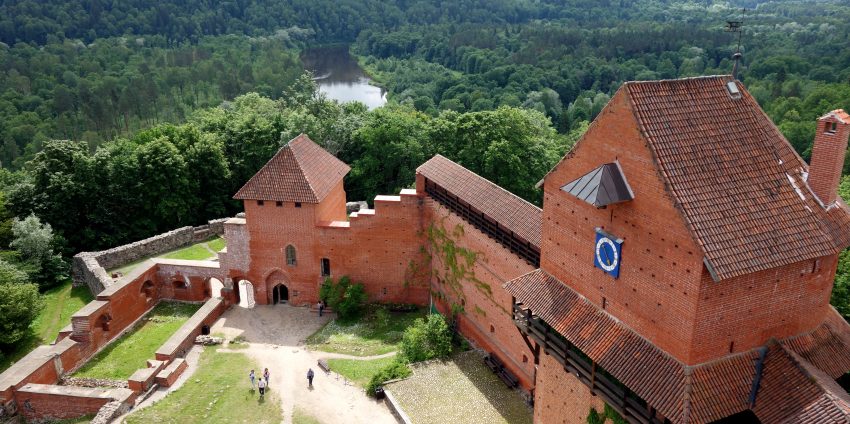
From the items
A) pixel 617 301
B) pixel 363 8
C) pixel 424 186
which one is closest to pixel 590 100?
pixel 424 186

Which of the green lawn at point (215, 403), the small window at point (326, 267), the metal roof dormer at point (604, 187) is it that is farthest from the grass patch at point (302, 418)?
the metal roof dormer at point (604, 187)

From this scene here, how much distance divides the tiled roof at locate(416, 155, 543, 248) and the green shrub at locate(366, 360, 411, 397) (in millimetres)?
7251

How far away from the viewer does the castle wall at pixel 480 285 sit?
25.2m

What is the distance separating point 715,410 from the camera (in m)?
13.9

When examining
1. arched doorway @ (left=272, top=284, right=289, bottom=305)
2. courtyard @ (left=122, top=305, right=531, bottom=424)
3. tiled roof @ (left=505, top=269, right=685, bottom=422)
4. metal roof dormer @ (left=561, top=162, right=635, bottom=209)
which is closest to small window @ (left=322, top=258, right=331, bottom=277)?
arched doorway @ (left=272, top=284, right=289, bottom=305)

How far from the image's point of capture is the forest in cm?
4118

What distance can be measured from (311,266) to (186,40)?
104 meters

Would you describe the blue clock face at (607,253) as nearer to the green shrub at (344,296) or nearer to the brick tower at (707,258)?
the brick tower at (707,258)

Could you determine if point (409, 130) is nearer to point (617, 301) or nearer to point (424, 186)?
point (424, 186)

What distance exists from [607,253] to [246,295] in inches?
950

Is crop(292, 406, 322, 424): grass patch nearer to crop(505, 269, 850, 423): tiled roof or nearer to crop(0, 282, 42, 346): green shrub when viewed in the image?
crop(505, 269, 850, 423): tiled roof

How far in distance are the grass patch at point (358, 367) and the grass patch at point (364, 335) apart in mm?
778

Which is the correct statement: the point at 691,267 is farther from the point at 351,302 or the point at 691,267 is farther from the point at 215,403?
the point at 351,302

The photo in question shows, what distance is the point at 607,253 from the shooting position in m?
16.0
